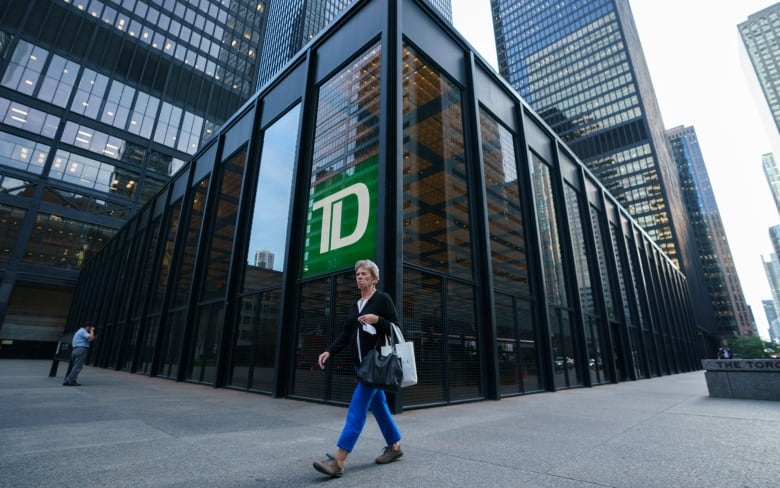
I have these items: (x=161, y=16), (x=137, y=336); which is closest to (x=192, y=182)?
(x=137, y=336)

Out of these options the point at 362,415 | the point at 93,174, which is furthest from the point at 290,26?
the point at 362,415

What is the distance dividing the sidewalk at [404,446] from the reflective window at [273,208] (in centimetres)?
410

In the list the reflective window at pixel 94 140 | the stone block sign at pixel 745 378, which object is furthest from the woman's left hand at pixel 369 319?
the reflective window at pixel 94 140

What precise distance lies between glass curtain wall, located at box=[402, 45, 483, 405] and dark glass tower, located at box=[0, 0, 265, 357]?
37235 mm

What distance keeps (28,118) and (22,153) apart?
3692 mm

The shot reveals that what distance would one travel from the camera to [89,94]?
35.3m

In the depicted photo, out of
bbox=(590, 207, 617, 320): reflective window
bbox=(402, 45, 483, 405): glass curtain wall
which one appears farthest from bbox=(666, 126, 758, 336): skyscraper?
bbox=(402, 45, 483, 405): glass curtain wall

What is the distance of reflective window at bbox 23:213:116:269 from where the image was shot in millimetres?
29984

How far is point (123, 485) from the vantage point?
7.72 feet

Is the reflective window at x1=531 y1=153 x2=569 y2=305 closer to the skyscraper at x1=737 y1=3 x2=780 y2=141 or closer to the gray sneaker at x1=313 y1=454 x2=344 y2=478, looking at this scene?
the gray sneaker at x1=313 y1=454 x2=344 y2=478

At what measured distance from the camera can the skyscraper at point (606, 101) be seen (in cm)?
6675

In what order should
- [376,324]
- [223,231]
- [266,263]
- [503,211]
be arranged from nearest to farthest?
[376,324], [266,263], [503,211], [223,231]

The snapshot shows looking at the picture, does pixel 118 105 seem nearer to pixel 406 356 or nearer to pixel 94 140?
pixel 94 140

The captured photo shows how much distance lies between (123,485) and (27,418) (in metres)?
3.90
